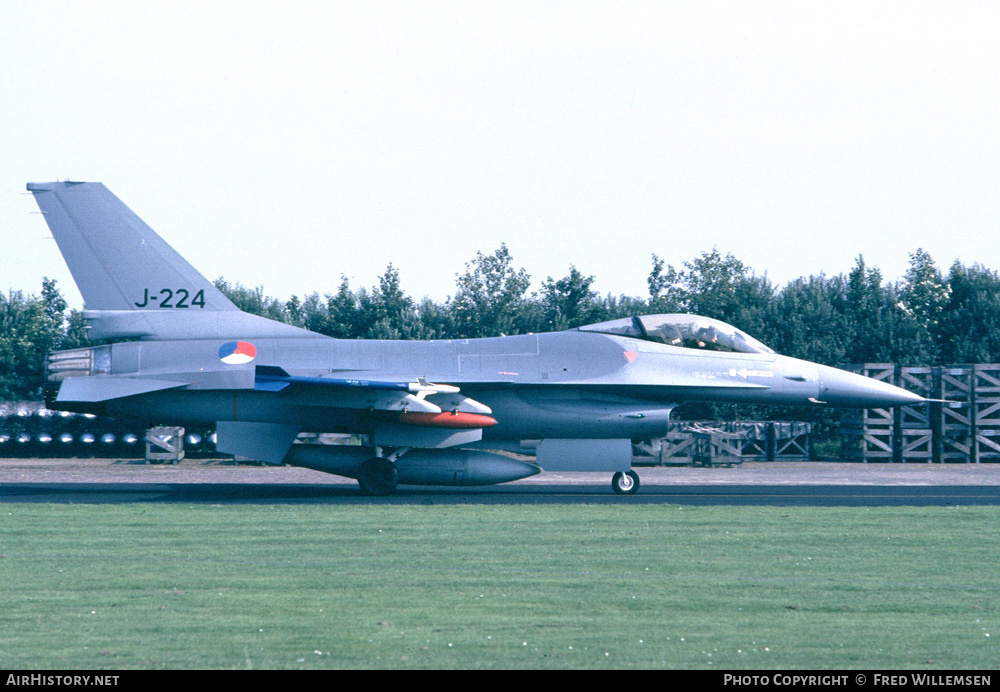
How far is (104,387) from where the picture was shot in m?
19.5

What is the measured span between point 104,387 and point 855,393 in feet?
49.0

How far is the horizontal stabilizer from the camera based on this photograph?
19438mm

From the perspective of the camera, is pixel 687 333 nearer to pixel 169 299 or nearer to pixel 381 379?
pixel 381 379

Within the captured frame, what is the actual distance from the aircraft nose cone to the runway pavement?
185 cm

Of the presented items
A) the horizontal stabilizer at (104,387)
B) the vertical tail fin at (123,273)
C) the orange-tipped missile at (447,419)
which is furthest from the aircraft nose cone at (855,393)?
the horizontal stabilizer at (104,387)

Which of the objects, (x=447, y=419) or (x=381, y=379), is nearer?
(x=447, y=419)

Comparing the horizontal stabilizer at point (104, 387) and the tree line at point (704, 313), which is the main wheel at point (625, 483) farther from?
the tree line at point (704, 313)

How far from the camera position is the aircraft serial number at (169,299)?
20547 mm

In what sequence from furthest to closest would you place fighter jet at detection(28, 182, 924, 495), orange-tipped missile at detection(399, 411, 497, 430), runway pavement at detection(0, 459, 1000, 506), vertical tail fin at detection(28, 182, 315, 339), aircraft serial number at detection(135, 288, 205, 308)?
1. aircraft serial number at detection(135, 288, 205, 308)
2. vertical tail fin at detection(28, 182, 315, 339)
3. fighter jet at detection(28, 182, 924, 495)
4. orange-tipped missile at detection(399, 411, 497, 430)
5. runway pavement at detection(0, 459, 1000, 506)

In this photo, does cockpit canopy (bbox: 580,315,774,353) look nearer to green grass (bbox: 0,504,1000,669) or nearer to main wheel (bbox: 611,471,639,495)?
main wheel (bbox: 611,471,639,495)

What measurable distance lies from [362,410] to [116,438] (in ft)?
48.5

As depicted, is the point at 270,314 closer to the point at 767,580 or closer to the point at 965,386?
the point at 965,386

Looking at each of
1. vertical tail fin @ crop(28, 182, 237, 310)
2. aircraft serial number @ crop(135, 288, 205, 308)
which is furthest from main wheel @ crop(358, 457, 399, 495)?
aircraft serial number @ crop(135, 288, 205, 308)

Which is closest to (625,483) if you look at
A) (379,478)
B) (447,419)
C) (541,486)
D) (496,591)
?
(541,486)
